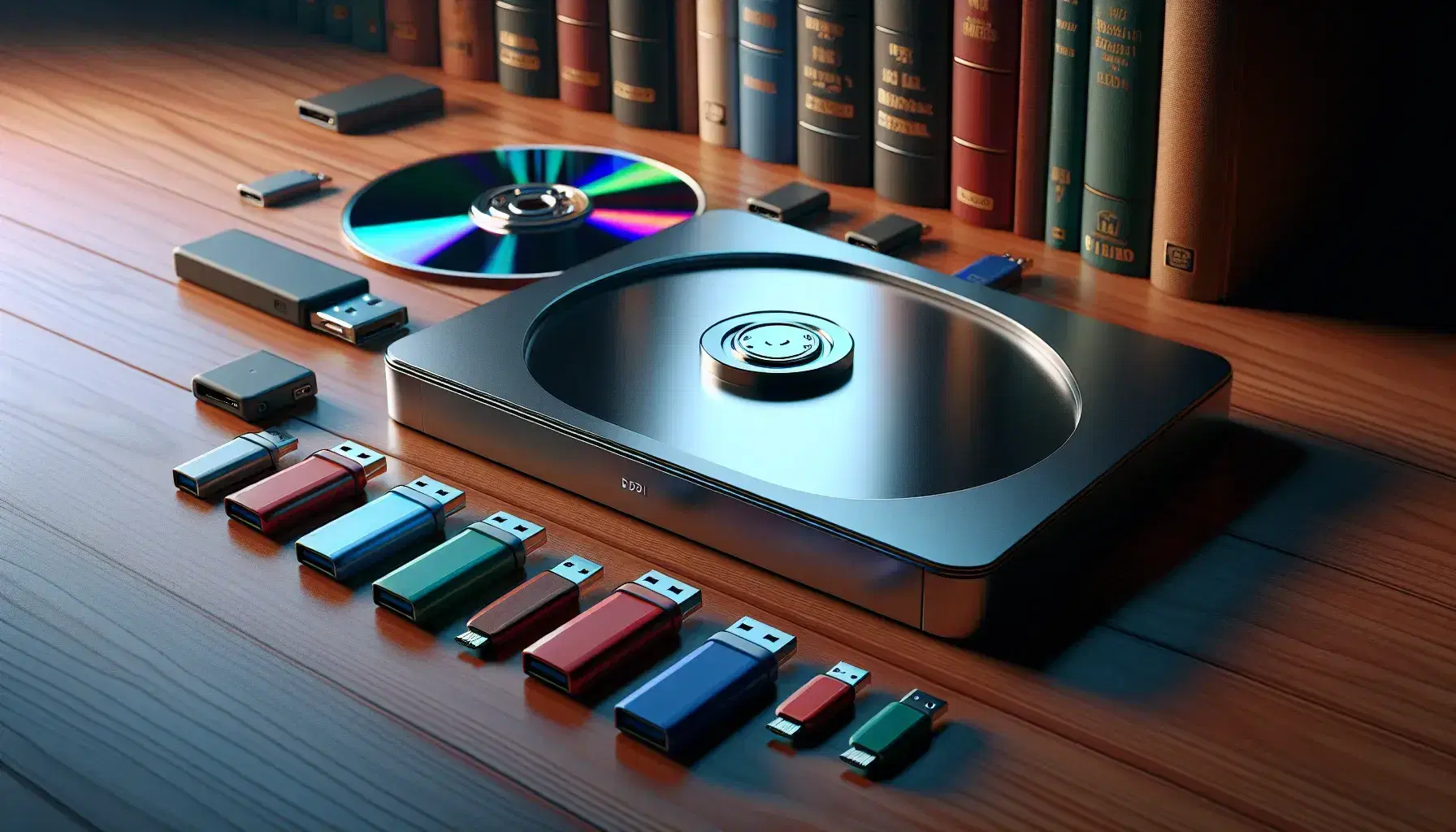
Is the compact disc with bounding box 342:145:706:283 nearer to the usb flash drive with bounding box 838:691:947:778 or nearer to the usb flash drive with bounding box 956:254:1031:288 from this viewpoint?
the usb flash drive with bounding box 956:254:1031:288

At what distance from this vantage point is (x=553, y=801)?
0.68 m

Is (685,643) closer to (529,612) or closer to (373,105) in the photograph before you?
(529,612)

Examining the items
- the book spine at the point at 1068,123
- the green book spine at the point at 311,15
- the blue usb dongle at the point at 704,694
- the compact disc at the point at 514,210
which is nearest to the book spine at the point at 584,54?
the compact disc at the point at 514,210

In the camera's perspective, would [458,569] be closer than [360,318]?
Yes

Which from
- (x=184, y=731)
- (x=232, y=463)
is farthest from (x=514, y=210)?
(x=184, y=731)

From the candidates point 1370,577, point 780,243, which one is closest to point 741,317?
point 780,243

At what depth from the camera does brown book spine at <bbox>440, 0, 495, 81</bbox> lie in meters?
1.56

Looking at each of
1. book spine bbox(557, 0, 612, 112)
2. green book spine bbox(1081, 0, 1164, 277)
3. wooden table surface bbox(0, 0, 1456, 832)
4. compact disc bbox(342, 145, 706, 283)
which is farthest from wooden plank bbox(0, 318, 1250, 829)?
book spine bbox(557, 0, 612, 112)

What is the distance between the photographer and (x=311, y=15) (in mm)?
1729

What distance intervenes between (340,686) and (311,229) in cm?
62

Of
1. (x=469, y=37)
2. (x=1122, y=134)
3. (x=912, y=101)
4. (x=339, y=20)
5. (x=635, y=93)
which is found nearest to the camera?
(x=1122, y=134)

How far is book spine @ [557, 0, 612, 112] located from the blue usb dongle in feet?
2.75

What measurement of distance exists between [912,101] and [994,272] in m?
0.18

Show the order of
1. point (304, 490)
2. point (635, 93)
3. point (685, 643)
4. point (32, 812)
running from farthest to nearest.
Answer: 1. point (635, 93)
2. point (304, 490)
3. point (685, 643)
4. point (32, 812)
